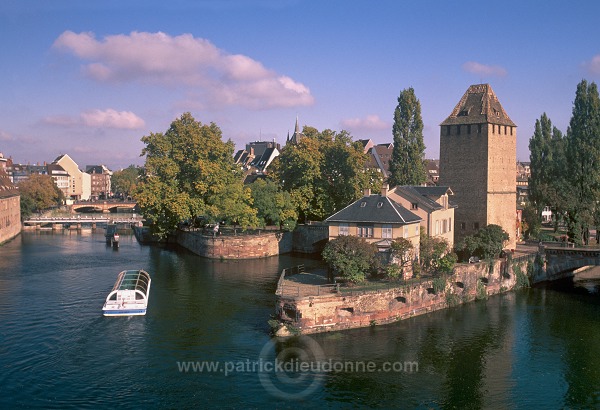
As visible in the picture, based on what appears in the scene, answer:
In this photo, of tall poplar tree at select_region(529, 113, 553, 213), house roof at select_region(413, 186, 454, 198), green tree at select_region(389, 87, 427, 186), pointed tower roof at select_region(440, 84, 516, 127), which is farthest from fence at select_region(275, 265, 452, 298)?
tall poplar tree at select_region(529, 113, 553, 213)

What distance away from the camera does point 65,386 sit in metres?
28.5

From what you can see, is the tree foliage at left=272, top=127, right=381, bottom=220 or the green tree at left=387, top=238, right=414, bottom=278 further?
the tree foliage at left=272, top=127, right=381, bottom=220

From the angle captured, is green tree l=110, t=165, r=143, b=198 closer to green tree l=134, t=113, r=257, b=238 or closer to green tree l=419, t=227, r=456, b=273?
green tree l=134, t=113, r=257, b=238

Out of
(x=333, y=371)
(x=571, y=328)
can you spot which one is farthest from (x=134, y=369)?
(x=571, y=328)

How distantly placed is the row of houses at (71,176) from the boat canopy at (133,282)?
105817 mm

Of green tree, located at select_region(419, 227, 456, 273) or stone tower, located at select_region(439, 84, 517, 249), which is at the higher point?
stone tower, located at select_region(439, 84, 517, 249)

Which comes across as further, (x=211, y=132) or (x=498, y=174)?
(x=211, y=132)

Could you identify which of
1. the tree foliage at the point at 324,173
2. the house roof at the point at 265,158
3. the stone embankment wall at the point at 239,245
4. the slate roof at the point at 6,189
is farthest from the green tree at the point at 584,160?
the house roof at the point at 265,158

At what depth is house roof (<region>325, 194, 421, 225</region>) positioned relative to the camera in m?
47.3

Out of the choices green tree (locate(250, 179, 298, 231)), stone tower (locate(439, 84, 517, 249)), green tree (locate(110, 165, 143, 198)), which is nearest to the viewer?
stone tower (locate(439, 84, 517, 249))

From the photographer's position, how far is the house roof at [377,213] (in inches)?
1861

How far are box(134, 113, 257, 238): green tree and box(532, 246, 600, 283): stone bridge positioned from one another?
32981 mm

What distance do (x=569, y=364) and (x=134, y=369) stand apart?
25.1 meters

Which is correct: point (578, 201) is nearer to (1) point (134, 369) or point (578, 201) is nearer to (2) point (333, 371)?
(2) point (333, 371)
